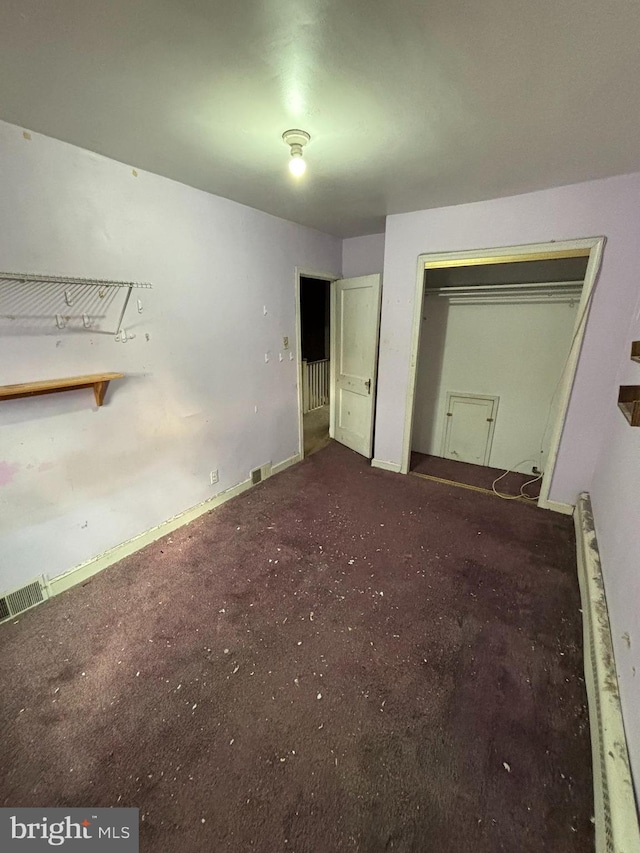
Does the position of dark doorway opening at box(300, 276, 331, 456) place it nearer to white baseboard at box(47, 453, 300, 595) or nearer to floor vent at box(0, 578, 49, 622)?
white baseboard at box(47, 453, 300, 595)

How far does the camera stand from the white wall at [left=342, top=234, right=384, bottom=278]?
369 centimetres

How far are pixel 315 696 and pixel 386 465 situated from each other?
7.71 ft

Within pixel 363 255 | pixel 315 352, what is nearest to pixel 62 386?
pixel 363 255

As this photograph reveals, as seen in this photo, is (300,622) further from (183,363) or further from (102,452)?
(183,363)

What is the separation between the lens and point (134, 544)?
7.52 ft

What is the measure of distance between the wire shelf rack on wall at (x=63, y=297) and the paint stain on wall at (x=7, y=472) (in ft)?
2.37

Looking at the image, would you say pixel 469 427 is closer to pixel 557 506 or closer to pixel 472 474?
pixel 472 474

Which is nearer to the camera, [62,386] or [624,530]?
[624,530]

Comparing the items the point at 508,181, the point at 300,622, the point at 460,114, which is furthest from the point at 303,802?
the point at 508,181

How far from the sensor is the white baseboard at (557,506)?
2.69m

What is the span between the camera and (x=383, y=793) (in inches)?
44.9

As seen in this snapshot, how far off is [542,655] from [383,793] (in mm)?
984

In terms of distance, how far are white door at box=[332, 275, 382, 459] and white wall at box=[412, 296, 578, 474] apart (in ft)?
2.47

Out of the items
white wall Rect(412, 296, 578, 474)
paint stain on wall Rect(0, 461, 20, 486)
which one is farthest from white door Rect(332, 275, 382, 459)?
paint stain on wall Rect(0, 461, 20, 486)
